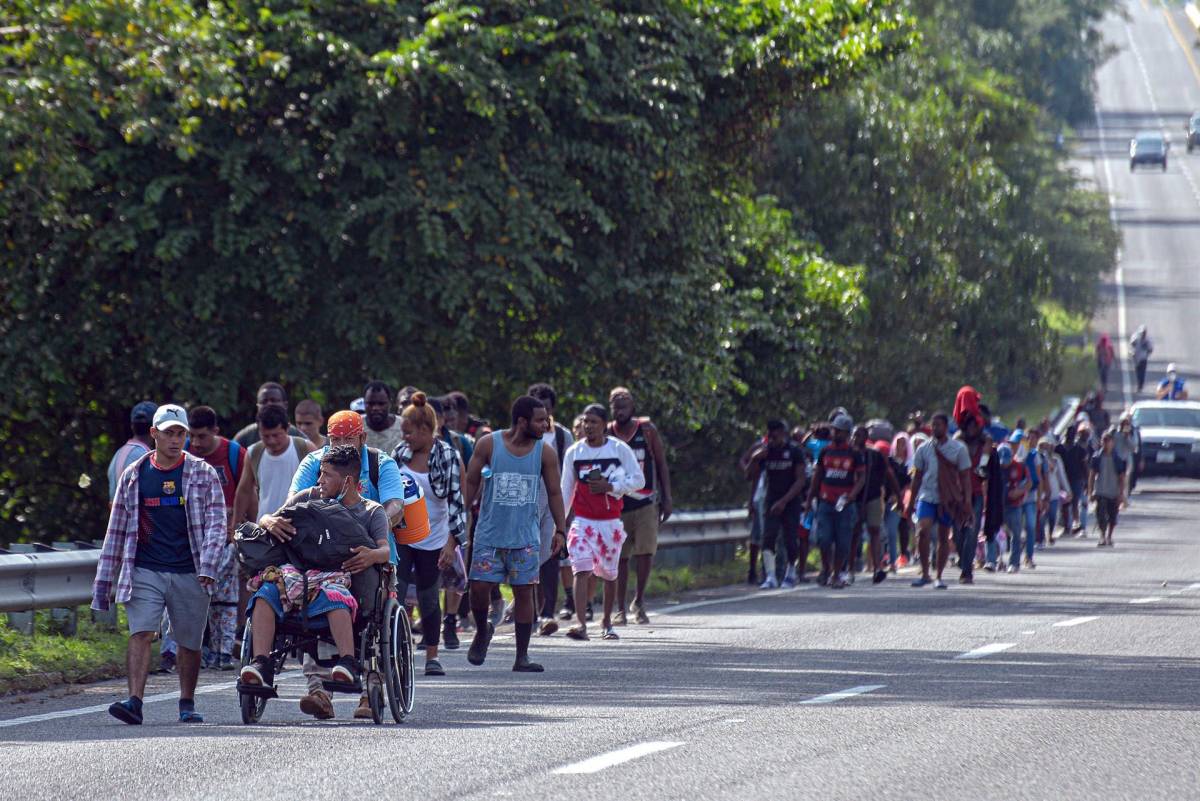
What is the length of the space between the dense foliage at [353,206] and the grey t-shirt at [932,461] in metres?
3.51

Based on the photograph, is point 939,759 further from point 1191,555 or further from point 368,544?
point 1191,555

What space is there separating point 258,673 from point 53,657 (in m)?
3.58

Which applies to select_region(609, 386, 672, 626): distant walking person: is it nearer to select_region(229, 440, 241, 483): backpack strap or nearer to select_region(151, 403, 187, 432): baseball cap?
select_region(229, 440, 241, 483): backpack strap

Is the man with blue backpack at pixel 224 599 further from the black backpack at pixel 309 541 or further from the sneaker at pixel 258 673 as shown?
the sneaker at pixel 258 673

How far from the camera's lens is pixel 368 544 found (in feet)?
35.2

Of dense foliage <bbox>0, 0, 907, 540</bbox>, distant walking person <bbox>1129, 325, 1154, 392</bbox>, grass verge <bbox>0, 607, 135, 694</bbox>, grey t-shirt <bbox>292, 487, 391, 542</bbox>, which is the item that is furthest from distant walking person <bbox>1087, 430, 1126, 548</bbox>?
distant walking person <bbox>1129, 325, 1154, 392</bbox>

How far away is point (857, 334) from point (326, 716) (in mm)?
26877

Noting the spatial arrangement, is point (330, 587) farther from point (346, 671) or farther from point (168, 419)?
point (168, 419)

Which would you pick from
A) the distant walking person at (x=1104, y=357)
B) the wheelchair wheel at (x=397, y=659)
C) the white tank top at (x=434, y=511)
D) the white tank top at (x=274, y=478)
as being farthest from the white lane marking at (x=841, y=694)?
the distant walking person at (x=1104, y=357)

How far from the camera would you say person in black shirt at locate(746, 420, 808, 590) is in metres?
21.4

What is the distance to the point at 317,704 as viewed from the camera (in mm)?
10602

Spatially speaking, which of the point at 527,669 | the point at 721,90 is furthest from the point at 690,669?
the point at 721,90

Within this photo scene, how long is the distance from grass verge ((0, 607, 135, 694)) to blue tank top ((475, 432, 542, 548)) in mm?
2424

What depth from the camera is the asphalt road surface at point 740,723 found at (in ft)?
28.7
